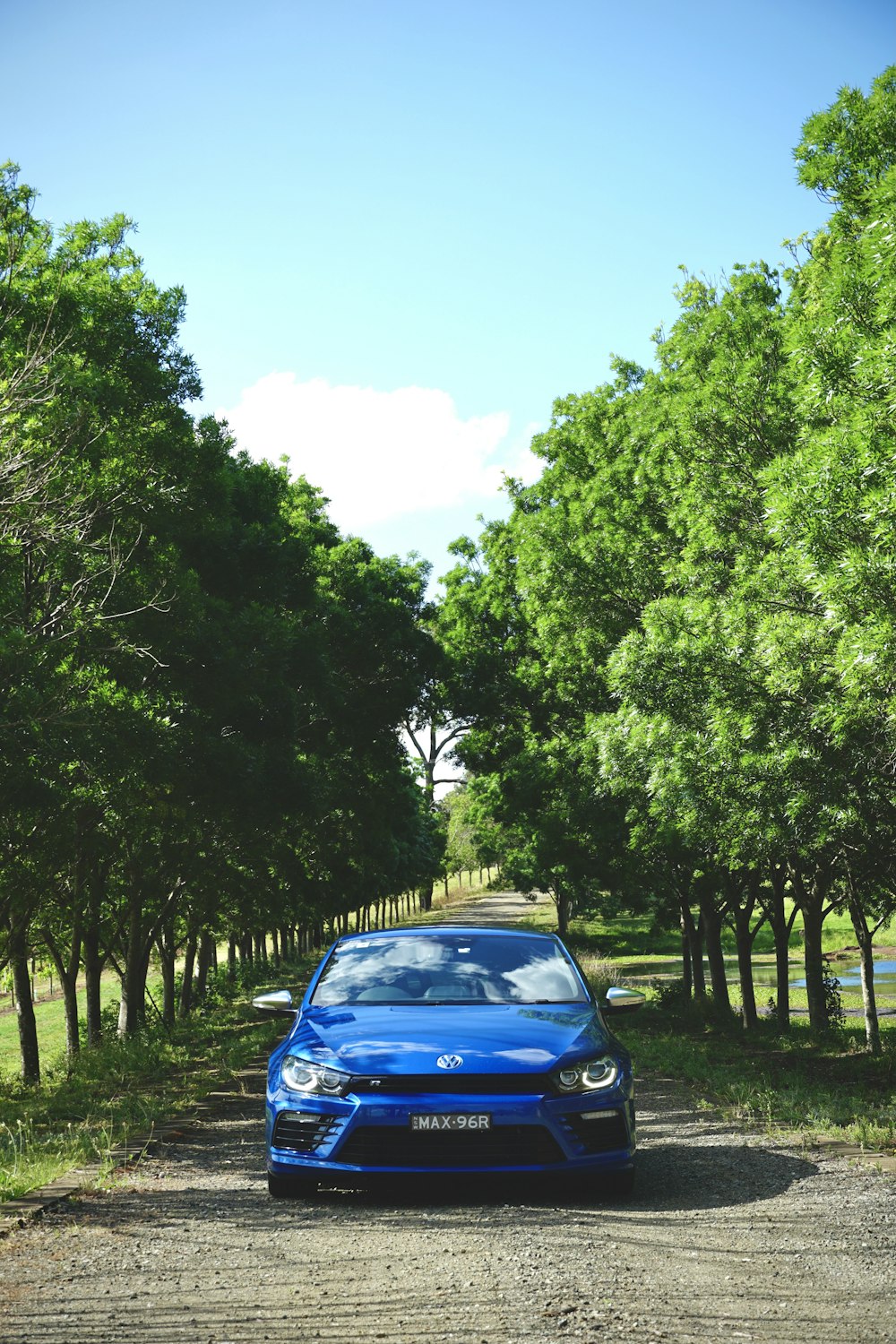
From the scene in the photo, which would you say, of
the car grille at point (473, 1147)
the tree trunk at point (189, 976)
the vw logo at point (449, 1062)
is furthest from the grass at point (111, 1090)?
the tree trunk at point (189, 976)

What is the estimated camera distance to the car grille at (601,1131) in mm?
6426

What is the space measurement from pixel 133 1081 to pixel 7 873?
19.4ft

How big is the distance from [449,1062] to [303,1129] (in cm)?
88

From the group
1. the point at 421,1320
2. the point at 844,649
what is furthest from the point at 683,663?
the point at 421,1320

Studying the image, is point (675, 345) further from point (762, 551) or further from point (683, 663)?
point (683, 663)

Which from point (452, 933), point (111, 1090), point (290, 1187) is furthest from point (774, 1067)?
point (290, 1187)

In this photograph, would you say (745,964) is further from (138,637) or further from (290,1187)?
(290,1187)

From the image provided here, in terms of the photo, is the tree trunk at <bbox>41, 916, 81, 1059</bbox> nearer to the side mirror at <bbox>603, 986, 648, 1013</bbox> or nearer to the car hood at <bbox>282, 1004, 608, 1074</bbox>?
the side mirror at <bbox>603, 986, 648, 1013</bbox>

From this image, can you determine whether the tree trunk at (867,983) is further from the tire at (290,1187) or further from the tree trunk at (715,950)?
the tire at (290,1187)

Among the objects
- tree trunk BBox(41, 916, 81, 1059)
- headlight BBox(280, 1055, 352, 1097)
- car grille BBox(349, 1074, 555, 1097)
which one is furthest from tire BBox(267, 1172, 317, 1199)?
tree trunk BBox(41, 916, 81, 1059)

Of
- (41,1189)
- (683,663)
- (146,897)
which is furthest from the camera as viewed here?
(146,897)

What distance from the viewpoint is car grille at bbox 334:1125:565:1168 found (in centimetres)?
633

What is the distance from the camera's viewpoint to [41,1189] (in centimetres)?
671

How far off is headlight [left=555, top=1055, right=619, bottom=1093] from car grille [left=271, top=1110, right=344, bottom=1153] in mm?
1212
